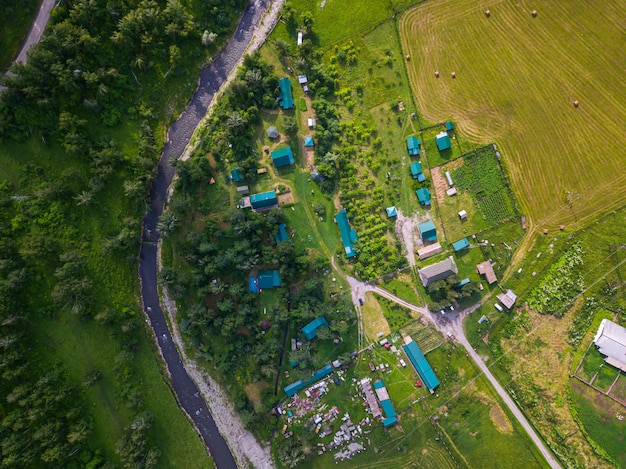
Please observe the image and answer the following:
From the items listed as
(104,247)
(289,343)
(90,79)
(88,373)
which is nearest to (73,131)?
(90,79)

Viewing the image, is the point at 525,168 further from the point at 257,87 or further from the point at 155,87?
the point at 155,87

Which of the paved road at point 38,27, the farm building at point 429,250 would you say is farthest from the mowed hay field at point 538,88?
the paved road at point 38,27

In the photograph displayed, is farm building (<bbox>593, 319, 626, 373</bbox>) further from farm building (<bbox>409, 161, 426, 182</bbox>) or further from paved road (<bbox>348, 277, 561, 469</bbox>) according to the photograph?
farm building (<bbox>409, 161, 426, 182</bbox>)

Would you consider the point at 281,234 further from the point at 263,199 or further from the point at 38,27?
the point at 38,27

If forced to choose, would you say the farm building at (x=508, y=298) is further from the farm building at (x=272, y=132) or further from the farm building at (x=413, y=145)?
the farm building at (x=272, y=132)

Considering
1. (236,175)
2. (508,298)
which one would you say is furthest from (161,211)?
(508,298)

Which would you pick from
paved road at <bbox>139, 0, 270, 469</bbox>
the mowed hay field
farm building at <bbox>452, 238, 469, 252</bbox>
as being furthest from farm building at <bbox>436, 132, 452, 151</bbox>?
paved road at <bbox>139, 0, 270, 469</bbox>
